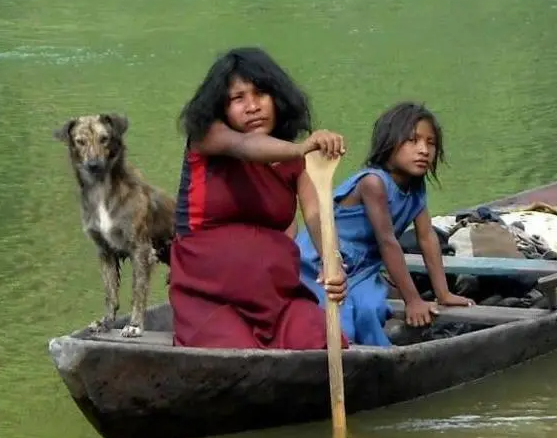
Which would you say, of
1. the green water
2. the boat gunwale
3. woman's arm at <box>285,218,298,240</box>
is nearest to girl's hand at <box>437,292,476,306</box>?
the green water

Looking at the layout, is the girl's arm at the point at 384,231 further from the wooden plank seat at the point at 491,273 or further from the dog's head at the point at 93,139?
the dog's head at the point at 93,139

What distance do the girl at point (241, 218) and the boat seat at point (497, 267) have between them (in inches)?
55.8

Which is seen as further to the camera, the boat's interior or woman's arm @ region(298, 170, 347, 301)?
the boat's interior

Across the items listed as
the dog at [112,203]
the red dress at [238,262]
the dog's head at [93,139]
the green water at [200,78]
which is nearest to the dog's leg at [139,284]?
the dog at [112,203]

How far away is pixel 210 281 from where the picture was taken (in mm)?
5531

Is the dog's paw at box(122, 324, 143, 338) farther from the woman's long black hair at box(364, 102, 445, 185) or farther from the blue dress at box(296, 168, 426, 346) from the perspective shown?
the woman's long black hair at box(364, 102, 445, 185)

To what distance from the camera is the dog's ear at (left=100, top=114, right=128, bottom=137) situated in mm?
5465

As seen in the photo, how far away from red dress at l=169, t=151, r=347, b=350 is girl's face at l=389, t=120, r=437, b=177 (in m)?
0.98

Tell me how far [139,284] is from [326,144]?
1048 mm

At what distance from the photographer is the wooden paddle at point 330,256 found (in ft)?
16.6

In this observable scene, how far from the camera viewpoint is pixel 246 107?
5.50 metres

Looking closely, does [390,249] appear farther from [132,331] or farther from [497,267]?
[132,331]

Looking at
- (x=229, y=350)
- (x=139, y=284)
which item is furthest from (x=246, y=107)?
(x=229, y=350)

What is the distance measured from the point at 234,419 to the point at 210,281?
1.68ft
